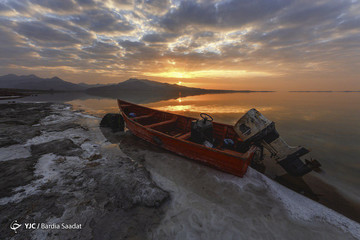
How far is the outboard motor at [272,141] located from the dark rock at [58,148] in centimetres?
785

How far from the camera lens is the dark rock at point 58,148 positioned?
626cm

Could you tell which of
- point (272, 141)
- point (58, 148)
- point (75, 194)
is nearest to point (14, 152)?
point (58, 148)

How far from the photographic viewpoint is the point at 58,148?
6.58 meters

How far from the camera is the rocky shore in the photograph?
3141 mm

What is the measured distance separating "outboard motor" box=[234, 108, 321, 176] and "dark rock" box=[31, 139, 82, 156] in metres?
7.85

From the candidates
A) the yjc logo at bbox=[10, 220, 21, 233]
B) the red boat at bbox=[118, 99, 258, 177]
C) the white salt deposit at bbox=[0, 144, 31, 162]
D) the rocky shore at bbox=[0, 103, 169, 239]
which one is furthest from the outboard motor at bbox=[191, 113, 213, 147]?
the white salt deposit at bbox=[0, 144, 31, 162]

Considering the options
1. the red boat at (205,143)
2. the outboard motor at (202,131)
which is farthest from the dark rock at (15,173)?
the outboard motor at (202,131)

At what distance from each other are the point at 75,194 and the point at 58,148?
3.89 meters

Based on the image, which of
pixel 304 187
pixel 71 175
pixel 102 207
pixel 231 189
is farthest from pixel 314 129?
pixel 71 175

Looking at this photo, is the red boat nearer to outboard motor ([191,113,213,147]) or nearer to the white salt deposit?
outboard motor ([191,113,213,147])

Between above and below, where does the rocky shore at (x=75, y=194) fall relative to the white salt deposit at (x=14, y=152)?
below

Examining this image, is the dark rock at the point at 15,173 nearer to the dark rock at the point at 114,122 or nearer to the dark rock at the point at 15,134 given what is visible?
the dark rock at the point at 15,134

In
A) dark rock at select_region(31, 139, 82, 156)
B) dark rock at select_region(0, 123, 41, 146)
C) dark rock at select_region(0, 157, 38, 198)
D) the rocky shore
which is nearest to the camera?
the rocky shore

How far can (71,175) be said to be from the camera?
4848mm
